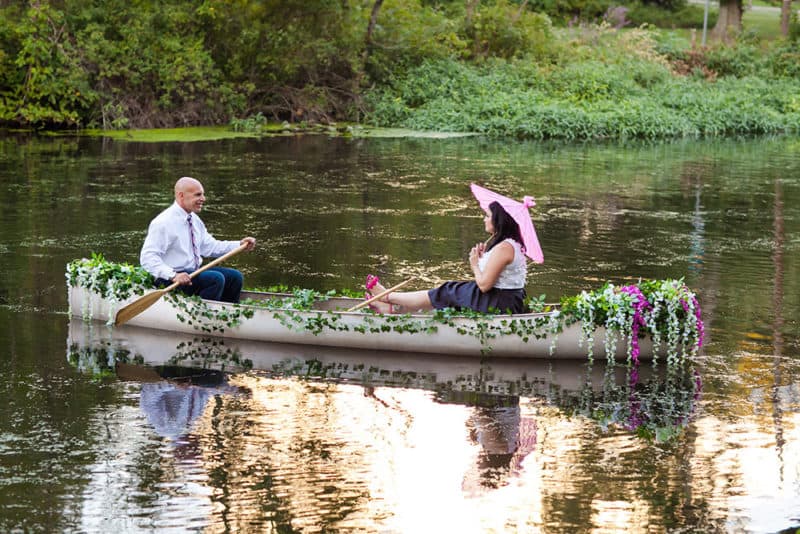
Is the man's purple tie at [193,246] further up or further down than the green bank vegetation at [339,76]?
further down

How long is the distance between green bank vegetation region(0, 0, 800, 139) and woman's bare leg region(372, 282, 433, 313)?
62.8ft

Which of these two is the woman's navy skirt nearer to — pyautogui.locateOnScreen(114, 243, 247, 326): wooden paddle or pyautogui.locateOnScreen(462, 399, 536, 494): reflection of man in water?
pyautogui.locateOnScreen(462, 399, 536, 494): reflection of man in water

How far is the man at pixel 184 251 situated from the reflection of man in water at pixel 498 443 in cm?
275

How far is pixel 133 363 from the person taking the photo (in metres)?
9.94

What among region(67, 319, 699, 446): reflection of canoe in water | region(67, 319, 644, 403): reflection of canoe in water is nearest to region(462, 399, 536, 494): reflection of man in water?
region(67, 319, 699, 446): reflection of canoe in water

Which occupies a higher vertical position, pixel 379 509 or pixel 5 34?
pixel 5 34

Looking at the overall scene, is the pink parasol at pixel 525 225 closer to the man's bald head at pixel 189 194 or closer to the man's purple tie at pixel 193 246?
the man's bald head at pixel 189 194

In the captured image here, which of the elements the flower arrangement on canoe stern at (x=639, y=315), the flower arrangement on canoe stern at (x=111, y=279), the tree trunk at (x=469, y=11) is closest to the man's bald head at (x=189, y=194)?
the flower arrangement on canoe stern at (x=111, y=279)

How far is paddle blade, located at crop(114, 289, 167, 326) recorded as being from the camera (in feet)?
34.5

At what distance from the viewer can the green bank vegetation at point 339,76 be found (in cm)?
2891

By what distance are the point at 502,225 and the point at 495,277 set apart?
1.32 feet

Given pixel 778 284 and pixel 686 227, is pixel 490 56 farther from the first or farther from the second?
pixel 778 284

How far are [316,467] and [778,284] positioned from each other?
7307mm

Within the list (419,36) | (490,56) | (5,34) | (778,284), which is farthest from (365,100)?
(778,284)
